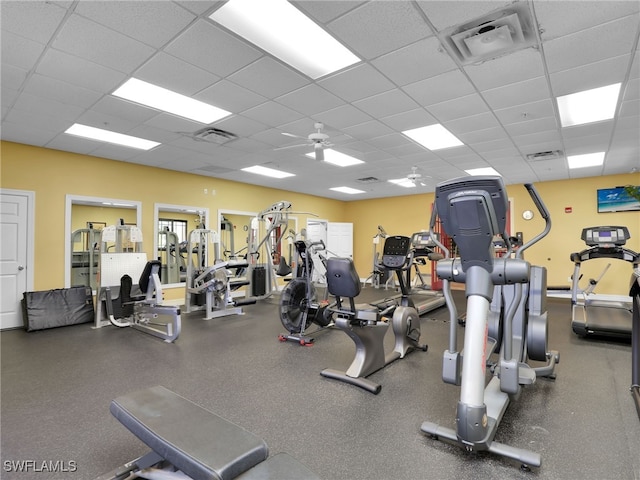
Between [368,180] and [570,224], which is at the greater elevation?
[368,180]

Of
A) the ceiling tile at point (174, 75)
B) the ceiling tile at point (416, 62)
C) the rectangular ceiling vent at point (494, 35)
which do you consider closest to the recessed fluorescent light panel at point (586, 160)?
the rectangular ceiling vent at point (494, 35)

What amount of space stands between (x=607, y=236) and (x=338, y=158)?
4073mm

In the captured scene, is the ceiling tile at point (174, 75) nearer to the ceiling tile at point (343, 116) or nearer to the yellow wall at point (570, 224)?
the ceiling tile at point (343, 116)

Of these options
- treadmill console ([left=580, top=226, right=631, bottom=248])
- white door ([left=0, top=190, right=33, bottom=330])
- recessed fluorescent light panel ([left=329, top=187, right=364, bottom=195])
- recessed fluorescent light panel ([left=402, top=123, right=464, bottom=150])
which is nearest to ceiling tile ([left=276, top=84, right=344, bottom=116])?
recessed fluorescent light panel ([left=402, top=123, right=464, bottom=150])

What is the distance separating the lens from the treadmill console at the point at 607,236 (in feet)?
14.5

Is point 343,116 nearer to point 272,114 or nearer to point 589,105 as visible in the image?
point 272,114

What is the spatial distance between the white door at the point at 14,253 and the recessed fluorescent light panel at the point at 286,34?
4561 mm

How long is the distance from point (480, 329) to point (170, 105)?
3.78 meters

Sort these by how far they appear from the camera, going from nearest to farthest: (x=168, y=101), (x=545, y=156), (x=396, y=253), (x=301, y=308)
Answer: (x=168, y=101), (x=396, y=253), (x=301, y=308), (x=545, y=156)

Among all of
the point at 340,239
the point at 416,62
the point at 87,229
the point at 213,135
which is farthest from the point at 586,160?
the point at 87,229

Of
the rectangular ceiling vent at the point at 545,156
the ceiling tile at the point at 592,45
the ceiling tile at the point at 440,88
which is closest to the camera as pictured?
the ceiling tile at the point at 592,45

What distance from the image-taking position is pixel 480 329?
1.76 m

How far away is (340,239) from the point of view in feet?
34.2

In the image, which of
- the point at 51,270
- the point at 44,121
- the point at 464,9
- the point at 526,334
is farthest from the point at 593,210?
the point at 51,270
